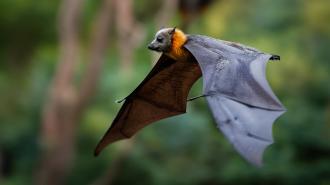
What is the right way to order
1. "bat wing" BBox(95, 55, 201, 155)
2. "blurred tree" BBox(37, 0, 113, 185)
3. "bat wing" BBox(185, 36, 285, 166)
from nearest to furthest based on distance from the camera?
1. "bat wing" BBox(185, 36, 285, 166)
2. "bat wing" BBox(95, 55, 201, 155)
3. "blurred tree" BBox(37, 0, 113, 185)

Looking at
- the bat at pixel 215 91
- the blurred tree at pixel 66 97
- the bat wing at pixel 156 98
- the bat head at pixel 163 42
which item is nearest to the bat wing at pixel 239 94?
the bat at pixel 215 91

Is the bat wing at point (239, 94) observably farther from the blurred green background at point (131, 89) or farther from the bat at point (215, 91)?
the blurred green background at point (131, 89)

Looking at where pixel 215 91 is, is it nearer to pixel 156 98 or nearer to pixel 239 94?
pixel 239 94

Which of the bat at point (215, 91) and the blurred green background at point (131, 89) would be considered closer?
the bat at point (215, 91)

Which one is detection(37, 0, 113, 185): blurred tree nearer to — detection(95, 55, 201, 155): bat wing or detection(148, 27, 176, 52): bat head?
detection(95, 55, 201, 155): bat wing

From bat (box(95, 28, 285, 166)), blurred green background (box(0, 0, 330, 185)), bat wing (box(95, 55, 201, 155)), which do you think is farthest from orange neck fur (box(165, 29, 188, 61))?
blurred green background (box(0, 0, 330, 185))

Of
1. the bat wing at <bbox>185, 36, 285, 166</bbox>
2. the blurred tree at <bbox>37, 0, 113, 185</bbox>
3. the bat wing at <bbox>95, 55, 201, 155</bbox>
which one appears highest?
the bat wing at <bbox>185, 36, 285, 166</bbox>

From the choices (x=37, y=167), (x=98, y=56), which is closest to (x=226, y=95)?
(x=98, y=56)

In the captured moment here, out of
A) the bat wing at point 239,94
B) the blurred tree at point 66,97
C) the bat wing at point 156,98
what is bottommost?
the blurred tree at point 66,97
